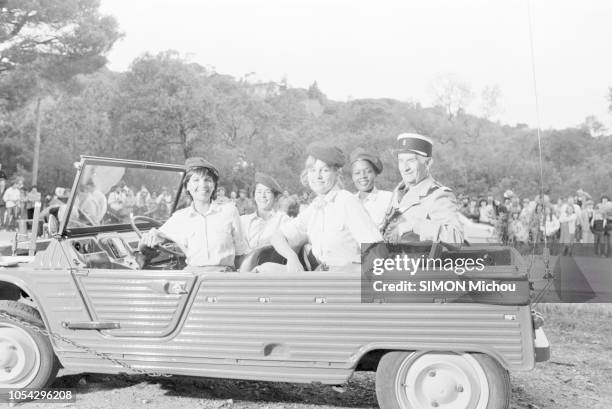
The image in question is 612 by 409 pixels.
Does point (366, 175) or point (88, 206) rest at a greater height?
point (366, 175)

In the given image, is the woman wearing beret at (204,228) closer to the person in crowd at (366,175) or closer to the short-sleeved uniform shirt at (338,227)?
the short-sleeved uniform shirt at (338,227)

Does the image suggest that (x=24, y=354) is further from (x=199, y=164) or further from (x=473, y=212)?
(x=473, y=212)

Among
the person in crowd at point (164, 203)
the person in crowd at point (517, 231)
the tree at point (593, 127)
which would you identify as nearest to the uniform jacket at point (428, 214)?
the person in crowd at point (164, 203)

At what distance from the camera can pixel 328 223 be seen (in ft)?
12.8

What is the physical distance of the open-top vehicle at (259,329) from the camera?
3551mm

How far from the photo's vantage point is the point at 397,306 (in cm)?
360

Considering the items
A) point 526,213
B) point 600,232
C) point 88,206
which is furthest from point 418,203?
point 600,232

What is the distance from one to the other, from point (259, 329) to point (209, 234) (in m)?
0.81

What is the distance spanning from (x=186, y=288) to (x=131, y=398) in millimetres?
957

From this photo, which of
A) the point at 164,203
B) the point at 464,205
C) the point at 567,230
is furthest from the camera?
the point at 567,230

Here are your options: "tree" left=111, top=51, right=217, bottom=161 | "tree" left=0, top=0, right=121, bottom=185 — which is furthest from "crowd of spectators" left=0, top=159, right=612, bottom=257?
"tree" left=0, top=0, right=121, bottom=185

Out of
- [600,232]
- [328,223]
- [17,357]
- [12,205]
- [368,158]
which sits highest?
[12,205]

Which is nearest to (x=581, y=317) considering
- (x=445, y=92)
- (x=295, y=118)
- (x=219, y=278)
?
(x=219, y=278)

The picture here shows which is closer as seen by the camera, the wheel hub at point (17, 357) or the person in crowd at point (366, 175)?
the wheel hub at point (17, 357)
